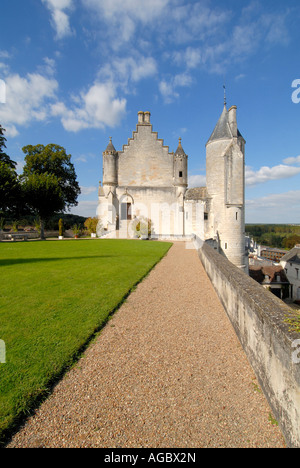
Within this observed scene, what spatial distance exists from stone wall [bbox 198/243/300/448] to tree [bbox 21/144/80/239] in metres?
28.1

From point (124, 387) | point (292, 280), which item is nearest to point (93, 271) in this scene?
point (124, 387)

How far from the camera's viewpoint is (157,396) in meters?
2.73

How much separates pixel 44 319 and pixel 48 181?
26646 millimetres

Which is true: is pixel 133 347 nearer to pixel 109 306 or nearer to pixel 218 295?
pixel 109 306

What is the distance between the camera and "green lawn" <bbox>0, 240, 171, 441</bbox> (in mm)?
2699

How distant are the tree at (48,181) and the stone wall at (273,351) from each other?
92.3 ft

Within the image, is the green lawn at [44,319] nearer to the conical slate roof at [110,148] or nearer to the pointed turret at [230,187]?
the pointed turret at [230,187]

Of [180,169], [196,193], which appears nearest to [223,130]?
[196,193]

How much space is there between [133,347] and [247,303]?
1.94 m

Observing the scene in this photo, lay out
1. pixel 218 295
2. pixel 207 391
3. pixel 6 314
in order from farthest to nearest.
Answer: pixel 218 295, pixel 6 314, pixel 207 391

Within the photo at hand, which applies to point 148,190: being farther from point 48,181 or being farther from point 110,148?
point 48,181

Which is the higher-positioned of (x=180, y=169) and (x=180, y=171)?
(x=180, y=169)

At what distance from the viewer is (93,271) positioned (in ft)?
28.7

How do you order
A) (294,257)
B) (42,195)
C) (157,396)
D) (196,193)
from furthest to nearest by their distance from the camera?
(294,257) → (42,195) → (196,193) → (157,396)
